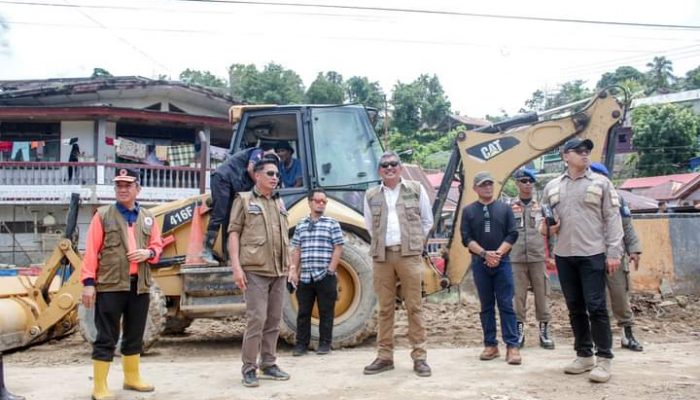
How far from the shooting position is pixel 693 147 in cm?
3319

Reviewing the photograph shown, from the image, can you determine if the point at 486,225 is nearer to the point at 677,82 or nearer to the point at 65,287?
the point at 65,287

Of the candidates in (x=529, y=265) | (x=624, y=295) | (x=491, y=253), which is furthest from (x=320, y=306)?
(x=624, y=295)

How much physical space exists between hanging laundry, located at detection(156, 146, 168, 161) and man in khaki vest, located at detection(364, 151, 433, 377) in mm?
14247

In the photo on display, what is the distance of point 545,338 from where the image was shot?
6.93 meters

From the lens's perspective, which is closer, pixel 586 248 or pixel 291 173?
pixel 586 248

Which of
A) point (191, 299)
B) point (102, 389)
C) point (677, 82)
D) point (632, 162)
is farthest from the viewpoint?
point (677, 82)

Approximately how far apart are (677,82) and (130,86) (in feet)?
197

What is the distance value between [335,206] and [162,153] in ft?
41.7

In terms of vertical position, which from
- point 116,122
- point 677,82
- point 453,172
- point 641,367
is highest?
point 677,82

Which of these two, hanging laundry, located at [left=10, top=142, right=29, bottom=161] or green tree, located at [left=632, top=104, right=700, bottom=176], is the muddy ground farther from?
green tree, located at [left=632, top=104, right=700, bottom=176]

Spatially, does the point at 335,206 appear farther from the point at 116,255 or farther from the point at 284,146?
the point at 116,255

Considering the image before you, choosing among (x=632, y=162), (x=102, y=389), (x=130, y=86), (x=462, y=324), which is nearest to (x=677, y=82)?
(x=632, y=162)

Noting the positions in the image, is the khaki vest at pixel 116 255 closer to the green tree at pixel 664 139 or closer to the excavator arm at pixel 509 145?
the excavator arm at pixel 509 145

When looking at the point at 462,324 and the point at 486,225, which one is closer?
the point at 486,225
